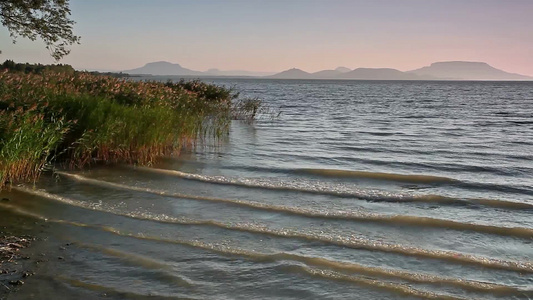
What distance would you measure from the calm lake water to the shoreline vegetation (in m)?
0.60

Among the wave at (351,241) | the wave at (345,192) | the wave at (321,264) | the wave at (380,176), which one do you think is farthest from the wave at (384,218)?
the wave at (380,176)

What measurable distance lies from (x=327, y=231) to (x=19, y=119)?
21.3 ft

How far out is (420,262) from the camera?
7.25 m

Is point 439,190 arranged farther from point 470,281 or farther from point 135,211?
point 135,211

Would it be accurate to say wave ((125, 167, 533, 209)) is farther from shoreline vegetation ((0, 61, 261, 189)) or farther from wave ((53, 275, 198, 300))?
wave ((53, 275, 198, 300))

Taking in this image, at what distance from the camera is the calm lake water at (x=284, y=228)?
6176 millimetres

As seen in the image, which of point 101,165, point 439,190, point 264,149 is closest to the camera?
point 439,190

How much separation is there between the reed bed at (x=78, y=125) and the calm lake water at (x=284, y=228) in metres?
0.60

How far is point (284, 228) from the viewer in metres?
8.67

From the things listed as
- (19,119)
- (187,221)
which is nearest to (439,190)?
(187,221)

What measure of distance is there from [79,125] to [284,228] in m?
6.60

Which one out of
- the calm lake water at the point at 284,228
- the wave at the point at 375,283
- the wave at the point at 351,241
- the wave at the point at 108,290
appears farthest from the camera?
the wave at the point at 351,241

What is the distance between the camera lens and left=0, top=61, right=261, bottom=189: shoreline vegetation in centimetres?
1034

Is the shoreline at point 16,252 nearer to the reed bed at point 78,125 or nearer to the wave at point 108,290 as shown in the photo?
the wave at point 108,290
